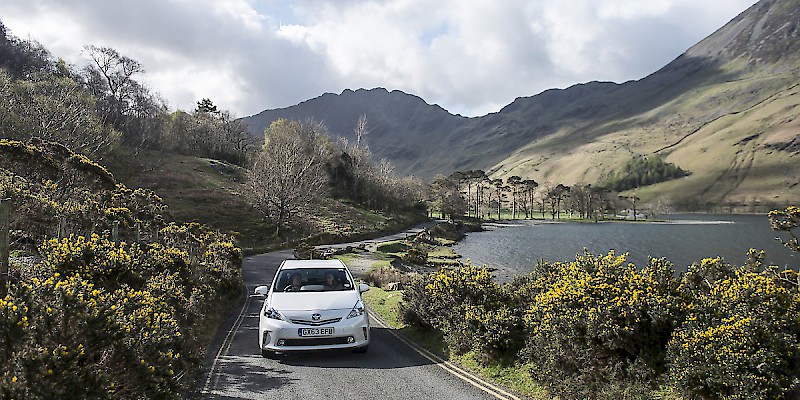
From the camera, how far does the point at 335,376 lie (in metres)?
7.67

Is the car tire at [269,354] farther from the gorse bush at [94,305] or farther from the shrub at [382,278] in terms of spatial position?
the shrub at [382,278]

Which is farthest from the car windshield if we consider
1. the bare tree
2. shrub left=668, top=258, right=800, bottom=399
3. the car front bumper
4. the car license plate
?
the bare tree

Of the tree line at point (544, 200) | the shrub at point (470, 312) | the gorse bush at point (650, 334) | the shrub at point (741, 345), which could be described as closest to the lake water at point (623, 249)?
the shrub at point (470, 312)

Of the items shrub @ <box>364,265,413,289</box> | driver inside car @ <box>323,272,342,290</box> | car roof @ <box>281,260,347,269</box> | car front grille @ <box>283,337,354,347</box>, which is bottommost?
shrub @ <box>364,265,413,289</box>

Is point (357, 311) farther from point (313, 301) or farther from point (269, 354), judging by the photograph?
point (269, 354)

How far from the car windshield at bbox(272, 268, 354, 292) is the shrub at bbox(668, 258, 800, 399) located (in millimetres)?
6058

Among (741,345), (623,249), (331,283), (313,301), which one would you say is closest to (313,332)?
(313,301)

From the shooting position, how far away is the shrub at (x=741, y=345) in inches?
186

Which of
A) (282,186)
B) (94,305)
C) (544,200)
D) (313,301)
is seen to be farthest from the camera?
(544,200)

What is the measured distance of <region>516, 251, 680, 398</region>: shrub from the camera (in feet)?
19.5

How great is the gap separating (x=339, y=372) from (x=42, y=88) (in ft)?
159

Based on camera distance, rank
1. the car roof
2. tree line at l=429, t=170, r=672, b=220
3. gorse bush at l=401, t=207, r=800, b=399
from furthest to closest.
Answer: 1. tree line at l=429, t=170, r=672, b=220
2. the car roof
3. gorse bush at l=401, t=207, r=800, b=399

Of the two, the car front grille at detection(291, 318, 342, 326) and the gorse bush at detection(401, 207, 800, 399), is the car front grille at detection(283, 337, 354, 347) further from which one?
the gorse bush at detection(401, 207, 800, 399)

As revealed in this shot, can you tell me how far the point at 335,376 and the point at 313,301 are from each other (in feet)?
5.11
